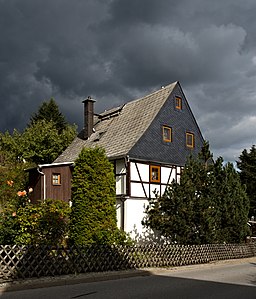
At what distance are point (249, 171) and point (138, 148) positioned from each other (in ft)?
70.3

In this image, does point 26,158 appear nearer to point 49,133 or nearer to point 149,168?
point 49,133

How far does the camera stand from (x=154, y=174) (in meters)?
22.6

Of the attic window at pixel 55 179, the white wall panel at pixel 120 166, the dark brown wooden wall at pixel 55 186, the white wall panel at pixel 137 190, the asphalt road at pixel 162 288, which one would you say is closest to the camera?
the asphalt road at pixel 162 288

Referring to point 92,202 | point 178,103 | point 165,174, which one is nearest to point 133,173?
point 165,174

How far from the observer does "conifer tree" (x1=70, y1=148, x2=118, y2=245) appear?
50.7ft

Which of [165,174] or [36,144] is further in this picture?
[36,144]

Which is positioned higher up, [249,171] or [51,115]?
[51,115]

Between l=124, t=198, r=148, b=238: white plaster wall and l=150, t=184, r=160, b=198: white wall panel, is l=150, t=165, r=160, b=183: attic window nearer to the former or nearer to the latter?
l=150, t=184, r=160, b=198: white wall panel

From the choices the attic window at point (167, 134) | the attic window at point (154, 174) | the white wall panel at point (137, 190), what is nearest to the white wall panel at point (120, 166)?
the white wall panel at point (137, 190)

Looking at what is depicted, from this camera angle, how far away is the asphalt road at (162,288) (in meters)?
9.22

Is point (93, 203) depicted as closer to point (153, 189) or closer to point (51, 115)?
point (153, 189)

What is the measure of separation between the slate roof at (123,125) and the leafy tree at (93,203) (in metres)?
5.14

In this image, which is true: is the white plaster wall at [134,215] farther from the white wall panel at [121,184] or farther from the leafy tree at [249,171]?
the leafy tree at [249,171]

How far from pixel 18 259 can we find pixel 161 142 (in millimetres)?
14292
